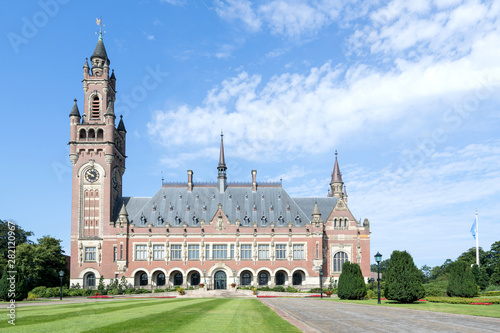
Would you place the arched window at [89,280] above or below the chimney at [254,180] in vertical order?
below

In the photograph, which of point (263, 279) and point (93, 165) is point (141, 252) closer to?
point (93, 165)

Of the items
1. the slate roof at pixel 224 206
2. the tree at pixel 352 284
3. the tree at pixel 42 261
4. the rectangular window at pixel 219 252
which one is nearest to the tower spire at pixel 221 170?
the slate roof at pixel 224 206

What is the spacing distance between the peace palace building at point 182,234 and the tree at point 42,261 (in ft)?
10.8

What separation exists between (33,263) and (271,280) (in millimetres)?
37624

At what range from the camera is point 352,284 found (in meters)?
45.4

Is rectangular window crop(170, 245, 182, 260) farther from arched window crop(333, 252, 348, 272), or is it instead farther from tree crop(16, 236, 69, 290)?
arched window crop(333, 252, 348, 272)

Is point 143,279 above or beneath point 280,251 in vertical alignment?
beneath

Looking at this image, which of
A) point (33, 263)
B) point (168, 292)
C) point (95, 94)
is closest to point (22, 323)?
point (168, 292)

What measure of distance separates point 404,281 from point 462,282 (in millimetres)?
8254

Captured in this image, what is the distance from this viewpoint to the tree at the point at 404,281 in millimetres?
36781

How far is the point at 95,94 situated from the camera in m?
83.4

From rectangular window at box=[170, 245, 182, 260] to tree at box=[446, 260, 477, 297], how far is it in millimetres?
47953

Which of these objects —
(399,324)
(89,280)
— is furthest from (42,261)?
(399,324)

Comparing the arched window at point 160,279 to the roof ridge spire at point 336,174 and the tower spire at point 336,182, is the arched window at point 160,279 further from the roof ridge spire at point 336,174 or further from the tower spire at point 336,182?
the roof ridge spire at point 336,174
